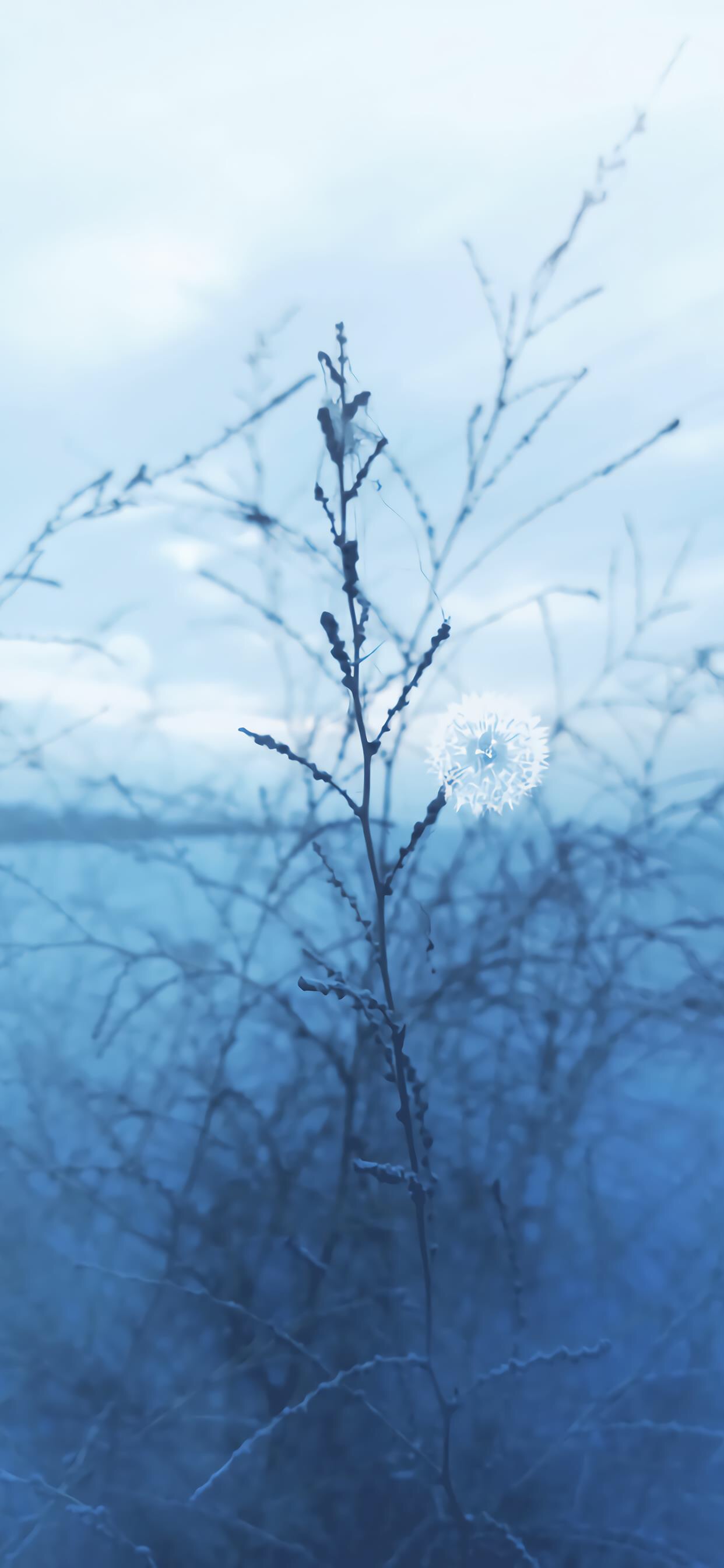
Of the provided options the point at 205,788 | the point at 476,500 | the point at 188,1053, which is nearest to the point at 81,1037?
the point at 188,1053

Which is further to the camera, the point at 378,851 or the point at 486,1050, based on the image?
the point at 486,1050

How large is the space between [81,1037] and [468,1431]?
2.95 feet

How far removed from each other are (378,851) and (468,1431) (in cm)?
100

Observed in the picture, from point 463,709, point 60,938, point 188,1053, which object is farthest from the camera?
point 188,1053

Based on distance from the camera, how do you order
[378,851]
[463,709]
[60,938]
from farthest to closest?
[60,938] < [378,851] < [463,709]

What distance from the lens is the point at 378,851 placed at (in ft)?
4.05

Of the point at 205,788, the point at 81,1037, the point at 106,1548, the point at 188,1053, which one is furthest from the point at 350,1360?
the point at 205,788

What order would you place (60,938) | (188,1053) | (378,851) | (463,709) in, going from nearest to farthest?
(463,709) < (378,851) < (60,938) < (188,1053)

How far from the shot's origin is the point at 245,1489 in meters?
1.42

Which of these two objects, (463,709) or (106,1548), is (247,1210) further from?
(463,709)

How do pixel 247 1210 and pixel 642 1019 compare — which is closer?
pixel 642 1019

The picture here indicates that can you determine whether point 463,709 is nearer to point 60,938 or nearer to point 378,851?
point 378,851

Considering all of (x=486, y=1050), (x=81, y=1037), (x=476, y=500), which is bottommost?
(x=81, y=1037)

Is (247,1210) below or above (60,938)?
below
